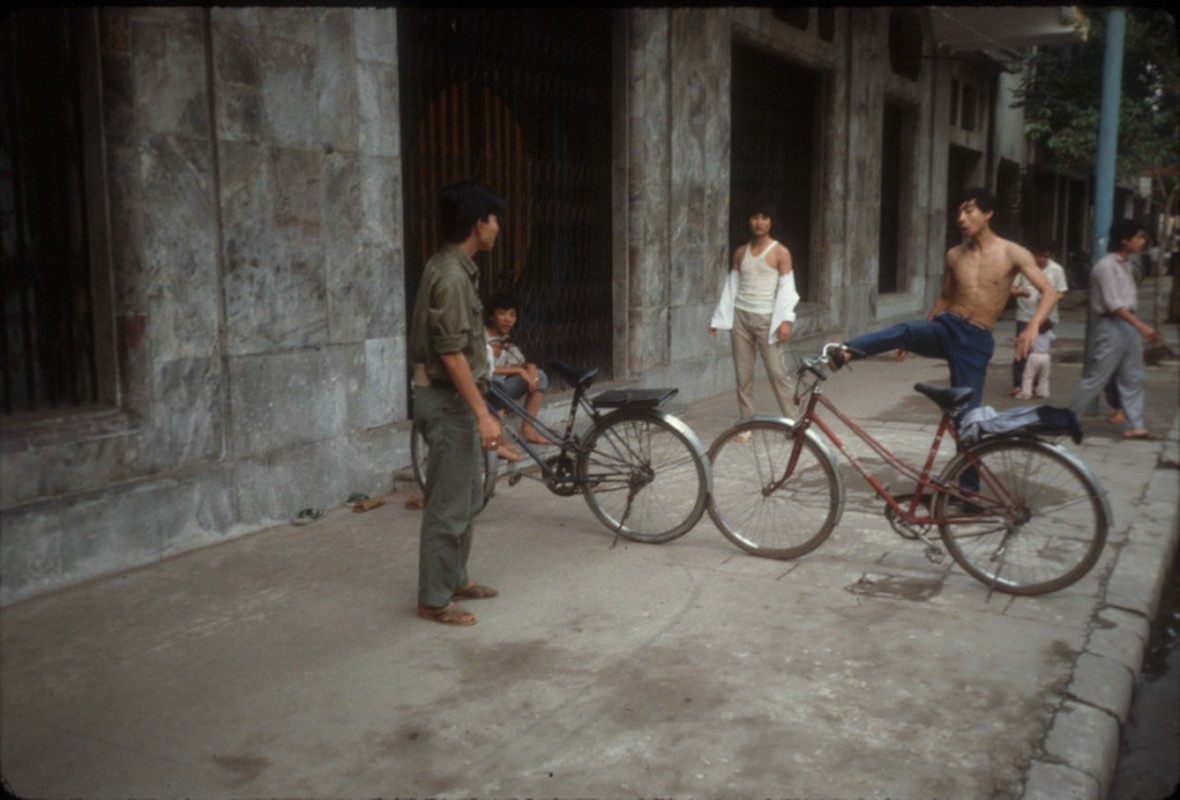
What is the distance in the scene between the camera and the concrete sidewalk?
331 centimetres

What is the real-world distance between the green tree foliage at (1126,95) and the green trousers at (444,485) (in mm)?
14522

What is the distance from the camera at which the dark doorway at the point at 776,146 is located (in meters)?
12.4

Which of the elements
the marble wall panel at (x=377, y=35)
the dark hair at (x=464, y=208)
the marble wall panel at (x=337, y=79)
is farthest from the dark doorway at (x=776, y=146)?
the dark hair at (x=464, y=208)

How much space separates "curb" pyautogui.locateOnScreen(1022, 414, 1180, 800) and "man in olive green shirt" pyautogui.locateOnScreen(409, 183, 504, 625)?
230 centimetres

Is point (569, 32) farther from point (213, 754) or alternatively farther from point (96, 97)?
point (213, 754)

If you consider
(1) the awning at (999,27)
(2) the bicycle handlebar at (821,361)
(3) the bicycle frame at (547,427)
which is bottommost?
(3) the bicycle frame at (547,427)

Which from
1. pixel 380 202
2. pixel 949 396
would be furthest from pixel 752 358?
pixel 949 396

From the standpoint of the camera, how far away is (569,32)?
9.11 m

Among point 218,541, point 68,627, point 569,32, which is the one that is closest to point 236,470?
point 218,541

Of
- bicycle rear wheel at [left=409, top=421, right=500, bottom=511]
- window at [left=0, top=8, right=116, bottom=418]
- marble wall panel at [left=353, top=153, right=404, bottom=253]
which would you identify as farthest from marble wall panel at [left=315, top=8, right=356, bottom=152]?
bicycle rear wheel at [left=409, top=421, right=500, bottom=511]

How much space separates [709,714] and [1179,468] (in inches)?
224

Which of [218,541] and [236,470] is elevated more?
[236,470]

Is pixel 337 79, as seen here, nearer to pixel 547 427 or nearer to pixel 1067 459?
pixel 547 427

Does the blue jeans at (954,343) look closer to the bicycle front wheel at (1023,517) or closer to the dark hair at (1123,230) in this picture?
the bicycle front wheel at (1023,517)
